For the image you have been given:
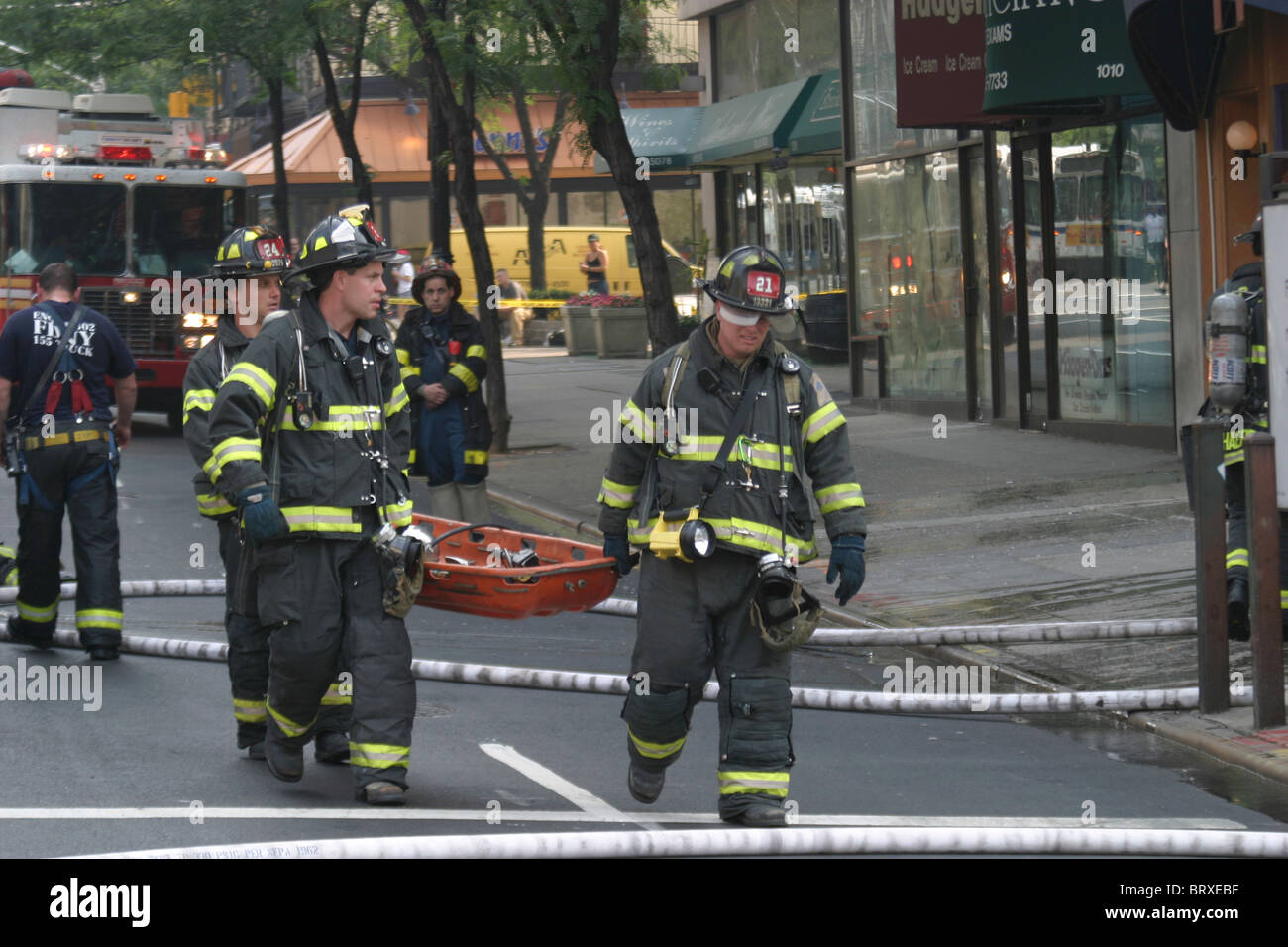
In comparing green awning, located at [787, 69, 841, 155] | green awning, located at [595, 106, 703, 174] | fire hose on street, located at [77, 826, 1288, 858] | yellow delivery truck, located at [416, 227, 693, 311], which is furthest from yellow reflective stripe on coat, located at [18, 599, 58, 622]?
yellow delivery truck, located at [416, 227, 693, 311]

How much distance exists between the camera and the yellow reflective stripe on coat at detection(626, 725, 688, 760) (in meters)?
5.87

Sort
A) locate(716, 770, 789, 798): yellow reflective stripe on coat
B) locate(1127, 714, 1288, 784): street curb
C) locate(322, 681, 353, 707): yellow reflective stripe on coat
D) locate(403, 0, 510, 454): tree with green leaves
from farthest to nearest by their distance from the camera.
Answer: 1. locate(403, 0, 510, 454): tree with green leaves
2. locate(322, 681, 353, 707): yellow reflective stripe on coat
3. locate(1127, 714, 1288, 784): street curb
4. locate(716, 770, 789, 798): yellow reflective stripe on coat

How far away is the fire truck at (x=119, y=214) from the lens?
18922 millimetres

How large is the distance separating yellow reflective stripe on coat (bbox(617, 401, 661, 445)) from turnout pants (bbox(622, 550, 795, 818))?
401 millimetres

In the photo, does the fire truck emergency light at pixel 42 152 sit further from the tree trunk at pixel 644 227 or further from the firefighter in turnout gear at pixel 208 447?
the firefighter in turnout gear at pixel 208 447

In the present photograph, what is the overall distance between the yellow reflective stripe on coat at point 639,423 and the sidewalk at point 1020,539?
2.67 m

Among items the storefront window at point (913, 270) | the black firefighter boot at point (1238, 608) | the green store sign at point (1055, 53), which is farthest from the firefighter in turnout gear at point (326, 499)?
the storefront window at point (913, 270)

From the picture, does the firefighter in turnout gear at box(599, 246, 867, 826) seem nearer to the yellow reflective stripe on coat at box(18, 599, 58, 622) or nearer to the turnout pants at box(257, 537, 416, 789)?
the turnout pants at box(257, 537, 416, 789)

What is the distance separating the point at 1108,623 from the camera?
8.11 metres

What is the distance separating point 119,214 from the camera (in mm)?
19312

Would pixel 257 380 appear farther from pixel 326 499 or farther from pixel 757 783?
pixel 757 783

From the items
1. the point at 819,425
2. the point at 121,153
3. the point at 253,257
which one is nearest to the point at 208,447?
the point at 253,257

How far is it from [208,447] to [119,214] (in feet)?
43.7
